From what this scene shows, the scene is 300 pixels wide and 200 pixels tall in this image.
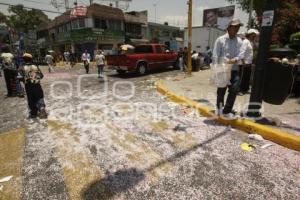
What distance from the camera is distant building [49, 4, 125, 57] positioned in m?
33.3

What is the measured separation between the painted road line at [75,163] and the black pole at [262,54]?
3.19 meters

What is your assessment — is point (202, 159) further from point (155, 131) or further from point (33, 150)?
point (33, 150)

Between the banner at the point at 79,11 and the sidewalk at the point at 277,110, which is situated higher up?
the banner at the point at 79,11

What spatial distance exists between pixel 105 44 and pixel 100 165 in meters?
34.7

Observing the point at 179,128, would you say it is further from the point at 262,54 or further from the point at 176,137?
the point at 262,54

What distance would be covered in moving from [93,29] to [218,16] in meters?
29.0

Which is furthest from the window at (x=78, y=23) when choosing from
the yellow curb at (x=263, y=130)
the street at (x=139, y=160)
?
the yellow curb at (x=263, y=130)

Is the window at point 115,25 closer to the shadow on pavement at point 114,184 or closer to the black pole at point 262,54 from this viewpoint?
the black pole at point 262,54

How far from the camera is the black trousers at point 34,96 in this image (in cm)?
580

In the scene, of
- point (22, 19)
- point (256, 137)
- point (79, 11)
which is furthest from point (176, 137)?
point (22, 19)

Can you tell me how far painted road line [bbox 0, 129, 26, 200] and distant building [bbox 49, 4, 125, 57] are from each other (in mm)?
30719

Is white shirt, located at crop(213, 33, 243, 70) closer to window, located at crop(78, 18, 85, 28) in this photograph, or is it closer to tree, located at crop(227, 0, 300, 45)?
tree, located at crop(227, 0, 300, 45)

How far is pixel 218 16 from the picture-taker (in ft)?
163

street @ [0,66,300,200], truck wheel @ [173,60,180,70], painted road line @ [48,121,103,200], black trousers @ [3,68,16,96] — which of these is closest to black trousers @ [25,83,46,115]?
street @ [0,66,300,200]
